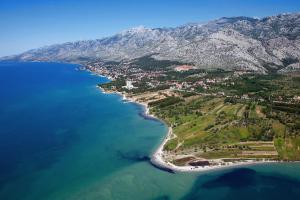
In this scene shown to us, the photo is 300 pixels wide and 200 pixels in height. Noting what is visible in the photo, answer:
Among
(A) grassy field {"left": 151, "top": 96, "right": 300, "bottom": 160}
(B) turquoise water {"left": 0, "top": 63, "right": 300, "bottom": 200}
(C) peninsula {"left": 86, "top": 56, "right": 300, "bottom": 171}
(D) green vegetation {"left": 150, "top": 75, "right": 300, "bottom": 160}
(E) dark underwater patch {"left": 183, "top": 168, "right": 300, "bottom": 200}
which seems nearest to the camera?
(E) dark underwater patch {"left": 183, "top": 168, "right": 300, "bottom": 200}

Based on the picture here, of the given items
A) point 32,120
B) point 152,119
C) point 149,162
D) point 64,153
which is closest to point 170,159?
point 149,162

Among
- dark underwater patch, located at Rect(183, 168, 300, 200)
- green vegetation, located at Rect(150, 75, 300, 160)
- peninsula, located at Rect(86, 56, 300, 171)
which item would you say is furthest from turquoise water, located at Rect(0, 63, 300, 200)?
green vegetation, located at Rect(150, 75, 300, 160)

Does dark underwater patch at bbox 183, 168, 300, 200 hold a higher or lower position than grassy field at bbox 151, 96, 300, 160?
lower

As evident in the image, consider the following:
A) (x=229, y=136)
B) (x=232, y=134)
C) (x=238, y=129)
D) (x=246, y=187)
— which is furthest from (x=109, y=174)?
(x=238, y=129)

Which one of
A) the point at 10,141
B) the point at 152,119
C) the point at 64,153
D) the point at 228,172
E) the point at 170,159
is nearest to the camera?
the point at 228,172

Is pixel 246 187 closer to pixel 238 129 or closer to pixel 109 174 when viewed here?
pixel 109 174

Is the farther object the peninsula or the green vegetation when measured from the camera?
the green vegetation

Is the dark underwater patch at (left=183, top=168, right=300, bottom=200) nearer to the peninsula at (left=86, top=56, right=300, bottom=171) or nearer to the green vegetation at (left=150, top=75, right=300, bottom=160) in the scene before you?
the peninsula at (left=86, top=56, right=300, bottom=171)

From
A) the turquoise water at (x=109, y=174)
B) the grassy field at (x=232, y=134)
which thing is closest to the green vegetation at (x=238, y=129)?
the grassy field at (x=232, y=134)

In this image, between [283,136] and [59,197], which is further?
[283,136]

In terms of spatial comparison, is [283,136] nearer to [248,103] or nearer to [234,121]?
[234,121]

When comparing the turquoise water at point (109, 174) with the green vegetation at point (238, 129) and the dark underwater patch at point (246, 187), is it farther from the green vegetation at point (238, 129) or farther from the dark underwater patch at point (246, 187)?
the green vegetation at point (238, 129)
